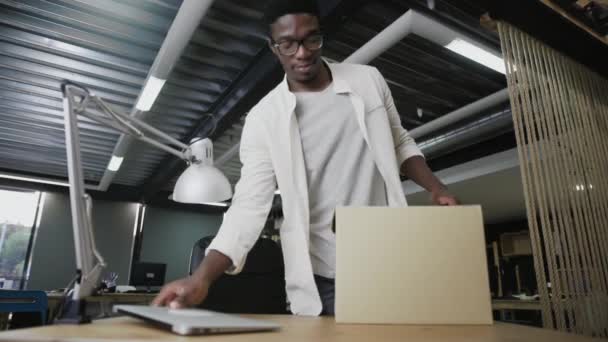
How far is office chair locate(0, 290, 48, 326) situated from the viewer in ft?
10.5

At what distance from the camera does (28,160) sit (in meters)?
6.54

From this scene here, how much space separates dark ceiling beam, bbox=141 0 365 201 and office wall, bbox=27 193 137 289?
13.3 ft

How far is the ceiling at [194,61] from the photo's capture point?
296cm

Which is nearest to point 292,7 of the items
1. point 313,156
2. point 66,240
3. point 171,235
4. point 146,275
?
point 313,156

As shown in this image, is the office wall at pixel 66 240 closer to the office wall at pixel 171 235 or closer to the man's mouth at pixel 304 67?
the office wall at pixel 171 235

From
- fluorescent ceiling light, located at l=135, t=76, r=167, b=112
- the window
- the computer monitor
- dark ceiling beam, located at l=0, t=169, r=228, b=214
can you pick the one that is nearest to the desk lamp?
fluorescent ceiling light, located at l=135, t=76, r=167, b=112

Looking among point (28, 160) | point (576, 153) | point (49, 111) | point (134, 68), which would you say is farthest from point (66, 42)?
point (28, 160)

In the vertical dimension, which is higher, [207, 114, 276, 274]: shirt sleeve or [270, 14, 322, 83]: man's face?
[270, 14, 322, 83]: man's face

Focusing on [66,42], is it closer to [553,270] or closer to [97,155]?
[97,155]

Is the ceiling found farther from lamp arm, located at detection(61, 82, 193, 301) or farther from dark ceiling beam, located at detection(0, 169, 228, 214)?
dark ceiling beam, located at detection(0, 169, 228, 214)

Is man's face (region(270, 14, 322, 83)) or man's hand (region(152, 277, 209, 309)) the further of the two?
man's face (region(270, 14, 322, 83))

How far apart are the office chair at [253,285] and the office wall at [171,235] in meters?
7.51

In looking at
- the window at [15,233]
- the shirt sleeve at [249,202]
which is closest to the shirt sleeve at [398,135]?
the shirt sleeve at [249,202]

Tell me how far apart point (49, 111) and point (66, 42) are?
5.35ft
